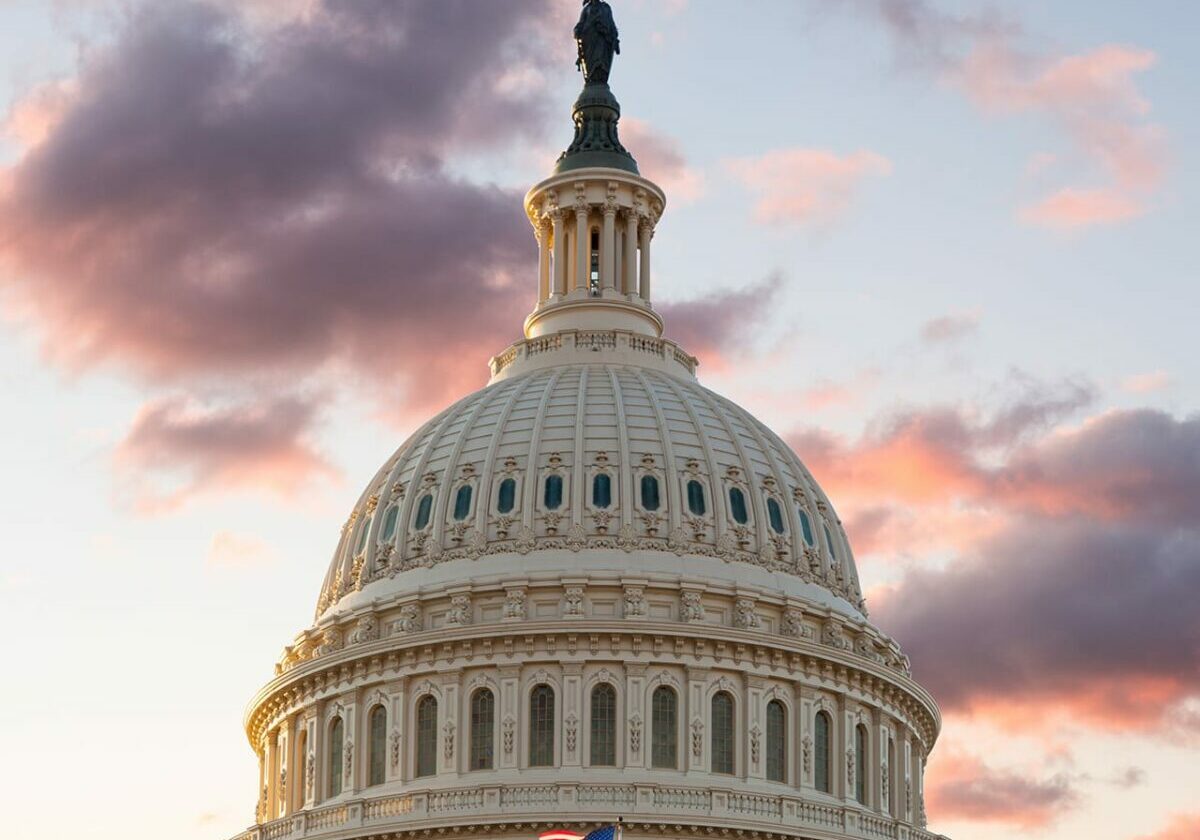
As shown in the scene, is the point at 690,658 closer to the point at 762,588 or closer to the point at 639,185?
the point at 762,588

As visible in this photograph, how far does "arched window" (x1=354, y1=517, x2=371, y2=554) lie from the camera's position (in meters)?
119

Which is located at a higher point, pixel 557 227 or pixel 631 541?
pixel 557 227

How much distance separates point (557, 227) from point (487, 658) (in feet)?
76.9

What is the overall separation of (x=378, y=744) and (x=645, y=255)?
2656 cm

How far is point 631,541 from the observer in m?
113

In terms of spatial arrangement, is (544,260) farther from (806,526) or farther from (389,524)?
(806,526)

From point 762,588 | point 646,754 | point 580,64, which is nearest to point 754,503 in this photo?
point 762,588

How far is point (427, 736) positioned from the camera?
11075 cm

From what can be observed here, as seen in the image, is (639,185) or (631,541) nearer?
(631,541)

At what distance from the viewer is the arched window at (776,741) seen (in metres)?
110

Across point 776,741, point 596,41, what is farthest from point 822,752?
point 596,41

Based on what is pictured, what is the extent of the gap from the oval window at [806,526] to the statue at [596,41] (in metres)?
24.1

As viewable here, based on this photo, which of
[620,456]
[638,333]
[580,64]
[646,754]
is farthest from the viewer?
[580,64]

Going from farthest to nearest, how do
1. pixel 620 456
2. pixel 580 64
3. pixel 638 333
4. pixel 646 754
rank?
pixel 580 64
pixel 638 333
pixel 620 456
pixel 646 754
